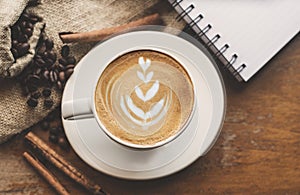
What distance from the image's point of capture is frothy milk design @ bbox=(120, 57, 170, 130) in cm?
129

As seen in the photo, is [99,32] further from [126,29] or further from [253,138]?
[253,138]

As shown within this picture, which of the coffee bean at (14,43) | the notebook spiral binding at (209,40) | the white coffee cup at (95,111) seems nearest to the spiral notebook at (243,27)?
the notebook spiral binding at (209,40)

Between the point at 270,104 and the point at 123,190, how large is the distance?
0.40m

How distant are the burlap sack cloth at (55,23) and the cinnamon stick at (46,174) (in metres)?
0.07

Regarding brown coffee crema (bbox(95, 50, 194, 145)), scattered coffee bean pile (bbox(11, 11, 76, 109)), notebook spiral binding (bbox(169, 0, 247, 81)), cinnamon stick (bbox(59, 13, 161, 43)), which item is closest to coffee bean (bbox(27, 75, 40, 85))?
scattered coffee bean pile (bbox(11, 11, 76, 109))

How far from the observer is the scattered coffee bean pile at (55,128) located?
1429mm

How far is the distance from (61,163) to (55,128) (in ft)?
0.27

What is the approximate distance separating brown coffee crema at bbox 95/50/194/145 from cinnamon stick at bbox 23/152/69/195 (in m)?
0.23

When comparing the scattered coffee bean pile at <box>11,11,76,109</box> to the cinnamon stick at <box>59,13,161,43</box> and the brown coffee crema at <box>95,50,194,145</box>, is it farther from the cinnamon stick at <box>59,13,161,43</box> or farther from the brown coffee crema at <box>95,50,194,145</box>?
the brown coffee crema at <box>95,50,194,145</box>

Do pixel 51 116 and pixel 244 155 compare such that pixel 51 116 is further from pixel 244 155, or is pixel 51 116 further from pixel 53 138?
pixel 244 155

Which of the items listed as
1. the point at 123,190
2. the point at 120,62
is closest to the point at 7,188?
the point at 123,190

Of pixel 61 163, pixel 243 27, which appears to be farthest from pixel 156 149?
pixel 243 27

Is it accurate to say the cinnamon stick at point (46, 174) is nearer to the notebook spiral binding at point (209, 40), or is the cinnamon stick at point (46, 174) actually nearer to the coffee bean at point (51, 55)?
the coffee bean at point (51, 55)

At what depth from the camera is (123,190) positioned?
4.71 feet
